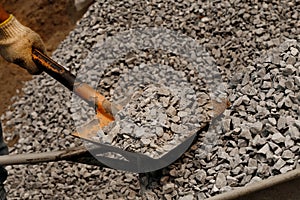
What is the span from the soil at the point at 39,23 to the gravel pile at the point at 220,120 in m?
0.52

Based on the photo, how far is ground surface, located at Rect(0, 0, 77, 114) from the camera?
5.41 meters

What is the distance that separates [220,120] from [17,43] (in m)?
1.21

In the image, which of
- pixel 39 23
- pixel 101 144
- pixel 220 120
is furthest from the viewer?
pixel 39 23

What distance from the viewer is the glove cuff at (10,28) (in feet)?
10.1

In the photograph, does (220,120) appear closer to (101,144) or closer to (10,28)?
(101,144)

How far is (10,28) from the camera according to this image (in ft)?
10.2

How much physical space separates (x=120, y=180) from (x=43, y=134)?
3.56 feet

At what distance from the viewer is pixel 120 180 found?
3285mm

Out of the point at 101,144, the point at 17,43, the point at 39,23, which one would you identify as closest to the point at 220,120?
the point at 101,144

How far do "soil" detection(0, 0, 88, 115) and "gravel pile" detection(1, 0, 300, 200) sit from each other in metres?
0.52

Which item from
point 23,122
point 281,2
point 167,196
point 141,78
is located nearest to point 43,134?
point 23,122

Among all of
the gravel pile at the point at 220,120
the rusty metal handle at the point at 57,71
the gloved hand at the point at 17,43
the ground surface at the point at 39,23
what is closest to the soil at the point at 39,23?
the ground surface at the point at 39,23

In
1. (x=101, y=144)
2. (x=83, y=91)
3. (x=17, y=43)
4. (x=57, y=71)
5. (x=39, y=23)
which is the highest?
(x=17, y=43)

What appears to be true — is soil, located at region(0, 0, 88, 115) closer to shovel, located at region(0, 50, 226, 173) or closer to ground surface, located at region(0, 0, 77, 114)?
ground surface, located at region(0, 0, 77, 114)
